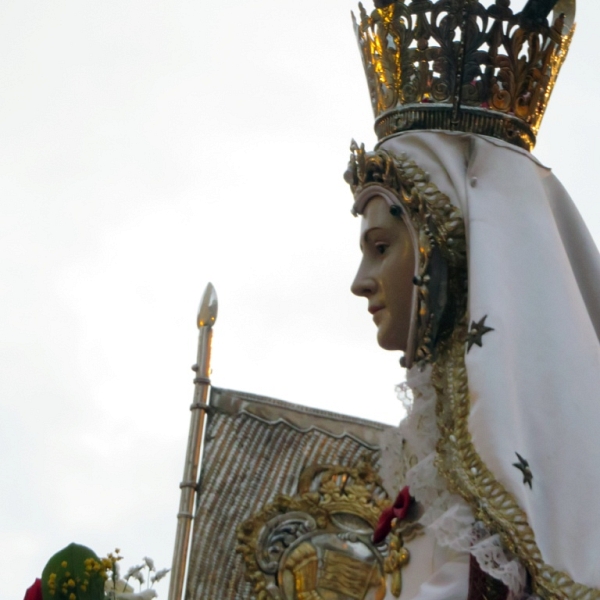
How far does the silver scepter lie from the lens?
281 inches

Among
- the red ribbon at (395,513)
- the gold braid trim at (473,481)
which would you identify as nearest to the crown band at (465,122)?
the gold braid trim at (473,481)

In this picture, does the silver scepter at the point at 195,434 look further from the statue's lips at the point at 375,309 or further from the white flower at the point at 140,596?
the statue's lips at the point at 375,309

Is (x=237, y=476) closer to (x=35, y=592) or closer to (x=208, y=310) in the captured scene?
(x=208, y=310)

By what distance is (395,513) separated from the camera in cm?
587

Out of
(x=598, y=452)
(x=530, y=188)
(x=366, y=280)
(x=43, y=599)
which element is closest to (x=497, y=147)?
(x=530, y=188)

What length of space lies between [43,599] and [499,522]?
1.64 m

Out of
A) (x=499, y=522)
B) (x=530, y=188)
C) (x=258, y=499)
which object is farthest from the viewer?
(x=258, y=499)

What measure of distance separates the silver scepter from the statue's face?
1332mm

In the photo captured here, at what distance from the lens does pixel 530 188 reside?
232 inches

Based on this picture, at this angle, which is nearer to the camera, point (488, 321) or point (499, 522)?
point (499, 522)

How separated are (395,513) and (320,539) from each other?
1.72 meters

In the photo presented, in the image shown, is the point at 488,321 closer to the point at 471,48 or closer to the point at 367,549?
the point at 471,48

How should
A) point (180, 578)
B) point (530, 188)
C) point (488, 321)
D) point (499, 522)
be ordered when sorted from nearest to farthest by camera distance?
point (499, 522) → point (488, 321) → point (530, 188) → point (180, 578)

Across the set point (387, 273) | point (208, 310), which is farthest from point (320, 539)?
point (387, 273)
